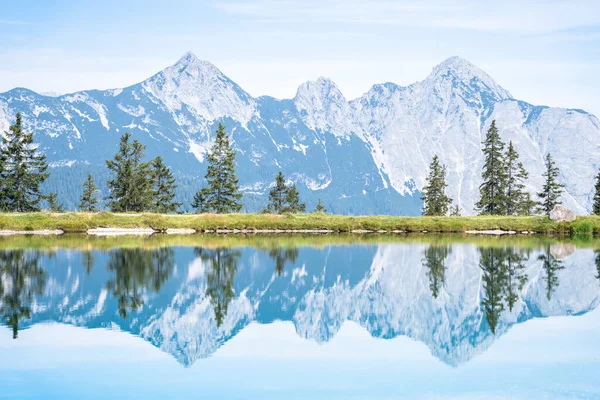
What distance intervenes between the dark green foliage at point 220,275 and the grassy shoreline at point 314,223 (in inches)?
888

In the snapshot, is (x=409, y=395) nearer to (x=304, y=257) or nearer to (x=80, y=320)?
(x=80, y=320)

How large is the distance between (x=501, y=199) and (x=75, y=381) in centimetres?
9055

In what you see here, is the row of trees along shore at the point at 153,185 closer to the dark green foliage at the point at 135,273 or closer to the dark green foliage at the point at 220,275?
the dark green foliage at the point at 220,275

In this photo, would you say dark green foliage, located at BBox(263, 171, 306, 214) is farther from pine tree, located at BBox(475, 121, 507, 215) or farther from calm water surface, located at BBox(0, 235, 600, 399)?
calm water surface, located at BBox(0, 235, 600, 399)

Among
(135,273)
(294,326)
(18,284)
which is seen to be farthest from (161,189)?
(294,326)

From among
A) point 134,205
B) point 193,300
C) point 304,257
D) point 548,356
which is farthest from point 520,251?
point 134,205

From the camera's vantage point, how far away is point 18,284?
119ft

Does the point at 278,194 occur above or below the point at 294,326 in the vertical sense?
above

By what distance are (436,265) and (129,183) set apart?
55.4 m

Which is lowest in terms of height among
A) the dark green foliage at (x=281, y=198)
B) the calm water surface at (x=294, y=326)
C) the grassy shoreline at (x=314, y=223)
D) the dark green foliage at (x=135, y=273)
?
the calm water surface at (x=294, y=326)

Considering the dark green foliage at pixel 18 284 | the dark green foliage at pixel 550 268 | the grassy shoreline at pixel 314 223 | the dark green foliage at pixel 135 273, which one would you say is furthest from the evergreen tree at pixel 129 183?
the dark green foliage at pixel 550 268

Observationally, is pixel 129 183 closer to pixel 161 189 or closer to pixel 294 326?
pixel 161 189

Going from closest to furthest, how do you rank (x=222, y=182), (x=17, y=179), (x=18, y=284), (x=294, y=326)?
(x=294, y=326), (x=18, y=284), (x=17, y=179), (x=222, y=182)

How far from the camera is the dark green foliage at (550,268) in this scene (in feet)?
129
